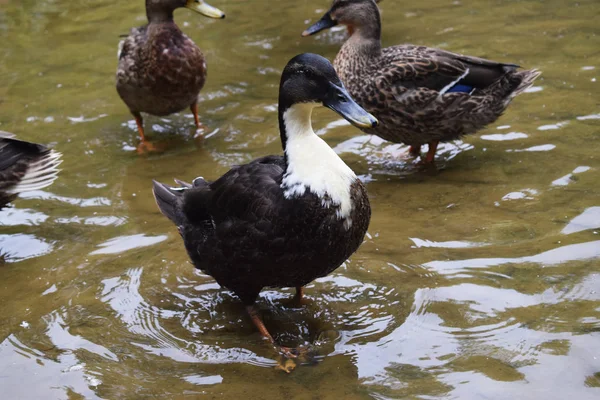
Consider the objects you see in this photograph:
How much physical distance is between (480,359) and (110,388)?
1.68m

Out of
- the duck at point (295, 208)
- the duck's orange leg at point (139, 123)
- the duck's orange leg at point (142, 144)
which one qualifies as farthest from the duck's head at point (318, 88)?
the duck's orange leg at point (139, 123)

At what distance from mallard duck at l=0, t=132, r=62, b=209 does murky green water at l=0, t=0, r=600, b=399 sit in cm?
33

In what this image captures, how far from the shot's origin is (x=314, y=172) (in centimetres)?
354

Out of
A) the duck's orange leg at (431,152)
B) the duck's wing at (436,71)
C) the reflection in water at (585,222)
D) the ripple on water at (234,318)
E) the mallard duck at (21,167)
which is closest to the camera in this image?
the ripple on water at (234,318)

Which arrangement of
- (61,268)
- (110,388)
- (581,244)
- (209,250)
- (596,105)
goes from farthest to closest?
1. (596,105)
2. (61,268)
3. (581,244)
4. (209,250)
5. (110,388)

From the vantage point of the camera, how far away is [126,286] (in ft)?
14.3

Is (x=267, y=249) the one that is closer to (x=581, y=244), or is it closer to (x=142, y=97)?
(x=581, y=244)

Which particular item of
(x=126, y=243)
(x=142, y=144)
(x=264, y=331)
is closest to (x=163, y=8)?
(x=142, y=144)

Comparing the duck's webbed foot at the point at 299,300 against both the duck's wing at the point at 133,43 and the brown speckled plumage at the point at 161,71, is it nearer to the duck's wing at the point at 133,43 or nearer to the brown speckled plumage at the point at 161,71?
the brown speckled plumage at the point at 161,71

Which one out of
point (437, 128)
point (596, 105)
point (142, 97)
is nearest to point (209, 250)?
point (437, 128)

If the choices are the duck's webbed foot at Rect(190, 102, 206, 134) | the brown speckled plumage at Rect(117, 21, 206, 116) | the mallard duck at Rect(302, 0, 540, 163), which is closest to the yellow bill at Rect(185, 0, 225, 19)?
the brown speckled plumage at Rect(117, 21, 206, 116)

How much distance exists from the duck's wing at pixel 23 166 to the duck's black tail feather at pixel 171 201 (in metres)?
1.05

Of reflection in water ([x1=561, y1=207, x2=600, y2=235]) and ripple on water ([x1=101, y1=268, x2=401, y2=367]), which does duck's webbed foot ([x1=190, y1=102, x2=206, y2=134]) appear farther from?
reflection in water ([x1=561, y1=207, x2=600, y2=235])

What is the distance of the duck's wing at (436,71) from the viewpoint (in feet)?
18.0
